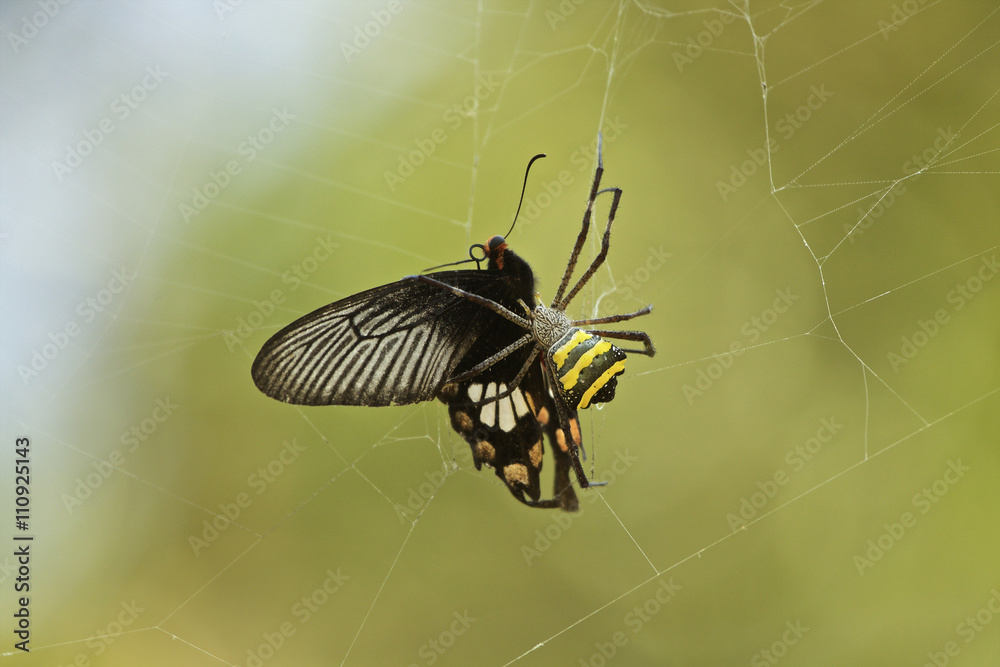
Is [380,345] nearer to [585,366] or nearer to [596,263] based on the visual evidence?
[585,366]

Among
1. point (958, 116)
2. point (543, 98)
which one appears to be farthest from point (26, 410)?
point (958, 116)

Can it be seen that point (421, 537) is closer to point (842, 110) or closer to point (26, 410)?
point (26, 410)

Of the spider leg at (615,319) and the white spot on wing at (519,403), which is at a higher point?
the spider leg at (615,319)

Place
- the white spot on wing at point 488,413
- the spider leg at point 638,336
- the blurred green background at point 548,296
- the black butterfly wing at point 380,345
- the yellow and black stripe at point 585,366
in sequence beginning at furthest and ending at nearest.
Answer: the blurred green background at point 548,296, the white spot on wing at point 488,413, the spider leg at point 638,336, the yellow and black stripe at point 585,366, the black butterfly wing at point 380,345

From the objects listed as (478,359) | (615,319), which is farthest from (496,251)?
(615,319)

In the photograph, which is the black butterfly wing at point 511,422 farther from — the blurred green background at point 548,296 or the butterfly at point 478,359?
the blurred green background at point 548,296

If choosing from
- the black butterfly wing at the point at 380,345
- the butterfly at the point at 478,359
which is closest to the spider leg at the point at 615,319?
the butterfly at the point at 478,359
